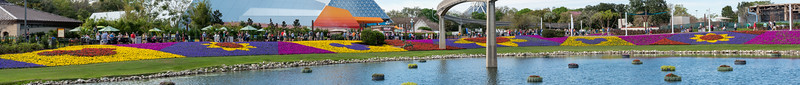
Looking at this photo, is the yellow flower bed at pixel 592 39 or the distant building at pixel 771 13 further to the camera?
the distant building at pixel 771 13

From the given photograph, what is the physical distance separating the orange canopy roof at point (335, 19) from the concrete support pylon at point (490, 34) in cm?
7064

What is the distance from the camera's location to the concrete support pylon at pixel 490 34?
3184cm

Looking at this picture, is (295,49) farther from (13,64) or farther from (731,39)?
(731,39)

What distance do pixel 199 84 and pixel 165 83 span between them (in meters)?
1.66

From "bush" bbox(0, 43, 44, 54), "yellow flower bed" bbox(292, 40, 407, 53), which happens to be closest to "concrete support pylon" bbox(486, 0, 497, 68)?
"yellow flower bed" bbox(292, 40, 407, 53)

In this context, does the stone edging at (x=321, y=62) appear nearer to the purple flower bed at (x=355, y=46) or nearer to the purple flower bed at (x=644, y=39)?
the purple flower bed at (x=355, y=46)

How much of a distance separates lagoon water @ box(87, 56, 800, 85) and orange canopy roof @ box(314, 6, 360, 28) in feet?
218

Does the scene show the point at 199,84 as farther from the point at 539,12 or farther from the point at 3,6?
the point at 539,12

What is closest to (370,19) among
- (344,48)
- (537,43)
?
(537,43)

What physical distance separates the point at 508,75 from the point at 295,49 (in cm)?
2231

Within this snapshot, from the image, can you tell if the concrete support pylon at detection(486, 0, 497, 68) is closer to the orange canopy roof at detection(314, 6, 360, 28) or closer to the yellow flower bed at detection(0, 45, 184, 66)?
the yellow flower bed at detection(0, 45, 184, 66)

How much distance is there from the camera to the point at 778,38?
59.1 m

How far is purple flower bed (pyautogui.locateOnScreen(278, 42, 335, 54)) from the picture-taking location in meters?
48.3

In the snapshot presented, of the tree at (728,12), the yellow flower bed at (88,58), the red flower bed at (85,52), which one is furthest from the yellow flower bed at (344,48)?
the tree at (728,12)
